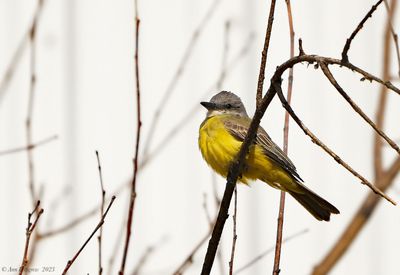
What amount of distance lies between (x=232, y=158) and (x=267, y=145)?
23cm

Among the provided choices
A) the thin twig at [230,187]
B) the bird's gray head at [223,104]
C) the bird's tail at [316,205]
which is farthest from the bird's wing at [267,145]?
the thin twig at [230,187]

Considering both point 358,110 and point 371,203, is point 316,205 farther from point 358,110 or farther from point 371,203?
point 358,110

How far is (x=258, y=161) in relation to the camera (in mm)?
3965

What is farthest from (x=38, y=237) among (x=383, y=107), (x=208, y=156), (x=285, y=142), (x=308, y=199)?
(x=383, y=107)

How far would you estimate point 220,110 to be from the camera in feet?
15.5

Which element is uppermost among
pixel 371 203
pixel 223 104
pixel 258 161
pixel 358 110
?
pixel 223 104

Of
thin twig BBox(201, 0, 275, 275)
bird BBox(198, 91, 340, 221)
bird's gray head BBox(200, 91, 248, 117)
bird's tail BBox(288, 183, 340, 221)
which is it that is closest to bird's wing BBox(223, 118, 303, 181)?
bird BBox(198, 91, 340, 221)

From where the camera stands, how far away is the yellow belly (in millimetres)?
3973

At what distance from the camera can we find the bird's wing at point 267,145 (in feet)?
12.6

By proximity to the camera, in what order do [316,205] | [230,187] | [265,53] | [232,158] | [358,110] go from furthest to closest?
[232,158]
[316,205]
[230,187]
[265,53]
[358,110]

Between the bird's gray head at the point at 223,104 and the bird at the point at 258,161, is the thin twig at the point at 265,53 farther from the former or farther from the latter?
the bird's gray head at the point at 223,104

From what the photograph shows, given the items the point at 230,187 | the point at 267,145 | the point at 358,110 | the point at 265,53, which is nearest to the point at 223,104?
the point at 267,145

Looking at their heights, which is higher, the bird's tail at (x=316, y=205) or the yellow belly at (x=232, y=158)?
the yellow belly at (x=232, y=158)

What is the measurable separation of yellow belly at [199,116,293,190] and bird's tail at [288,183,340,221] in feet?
0.40
